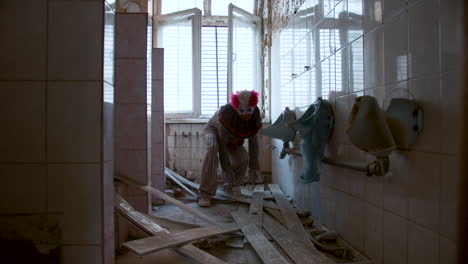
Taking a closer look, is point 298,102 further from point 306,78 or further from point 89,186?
point 89,186

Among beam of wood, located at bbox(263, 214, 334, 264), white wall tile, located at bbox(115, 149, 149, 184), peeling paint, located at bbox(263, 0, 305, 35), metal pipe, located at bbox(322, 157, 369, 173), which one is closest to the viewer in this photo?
metal pipe, located at bbox(322, 157, 369, 173)

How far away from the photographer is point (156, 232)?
1.70m

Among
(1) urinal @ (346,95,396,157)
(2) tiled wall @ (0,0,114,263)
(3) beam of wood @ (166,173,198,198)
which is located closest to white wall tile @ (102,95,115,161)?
(2) tiled wall @ (0,0,114,263)

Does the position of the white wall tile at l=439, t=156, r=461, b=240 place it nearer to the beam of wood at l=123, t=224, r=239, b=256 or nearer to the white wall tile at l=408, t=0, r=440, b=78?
the white wall tile at l=408, t=0, r=440, b=78

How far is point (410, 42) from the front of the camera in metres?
1.25

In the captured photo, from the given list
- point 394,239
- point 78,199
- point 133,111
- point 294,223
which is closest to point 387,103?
point 394,239

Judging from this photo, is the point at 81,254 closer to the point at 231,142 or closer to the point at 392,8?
the point at 392,8

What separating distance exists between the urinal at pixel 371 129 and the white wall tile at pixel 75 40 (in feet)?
3.08

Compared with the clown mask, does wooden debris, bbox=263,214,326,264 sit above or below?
below

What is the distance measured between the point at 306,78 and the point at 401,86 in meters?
1.25

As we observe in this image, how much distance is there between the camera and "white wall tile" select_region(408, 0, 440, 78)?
3.64 feet

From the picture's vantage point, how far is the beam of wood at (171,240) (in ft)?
4.94

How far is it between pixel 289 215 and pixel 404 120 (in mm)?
1348

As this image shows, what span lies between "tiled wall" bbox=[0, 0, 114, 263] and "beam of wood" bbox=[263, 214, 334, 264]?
40.5 inches
